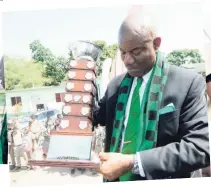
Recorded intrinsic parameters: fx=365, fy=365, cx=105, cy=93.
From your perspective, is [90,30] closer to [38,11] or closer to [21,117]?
[38,11]

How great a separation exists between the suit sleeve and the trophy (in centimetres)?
31

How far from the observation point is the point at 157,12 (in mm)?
2055

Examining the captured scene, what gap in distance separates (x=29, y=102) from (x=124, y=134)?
1.83 feet

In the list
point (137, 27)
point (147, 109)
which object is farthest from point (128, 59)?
point (147, 109)

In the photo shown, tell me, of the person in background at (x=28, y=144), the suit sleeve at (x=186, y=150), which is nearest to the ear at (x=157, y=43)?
the suit sleeve at (x=186, y=150)

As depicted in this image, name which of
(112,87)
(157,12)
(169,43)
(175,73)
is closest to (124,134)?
(112,87)

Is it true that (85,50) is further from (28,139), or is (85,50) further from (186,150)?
(186,150)

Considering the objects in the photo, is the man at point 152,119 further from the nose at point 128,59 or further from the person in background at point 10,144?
the person in background at point 10,144

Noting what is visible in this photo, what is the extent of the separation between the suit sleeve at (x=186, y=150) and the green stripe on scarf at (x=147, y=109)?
2.9 inches

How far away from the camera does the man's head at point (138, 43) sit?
6.52ft

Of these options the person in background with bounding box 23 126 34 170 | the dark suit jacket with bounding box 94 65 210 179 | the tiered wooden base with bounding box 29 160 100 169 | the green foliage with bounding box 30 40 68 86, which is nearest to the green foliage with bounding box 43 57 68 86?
the green foliage with bounding box 30 40 68 86

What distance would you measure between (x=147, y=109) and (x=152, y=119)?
0.20 feet

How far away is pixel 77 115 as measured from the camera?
2.04 meters

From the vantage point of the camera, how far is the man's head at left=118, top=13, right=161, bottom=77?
1.99 meters
